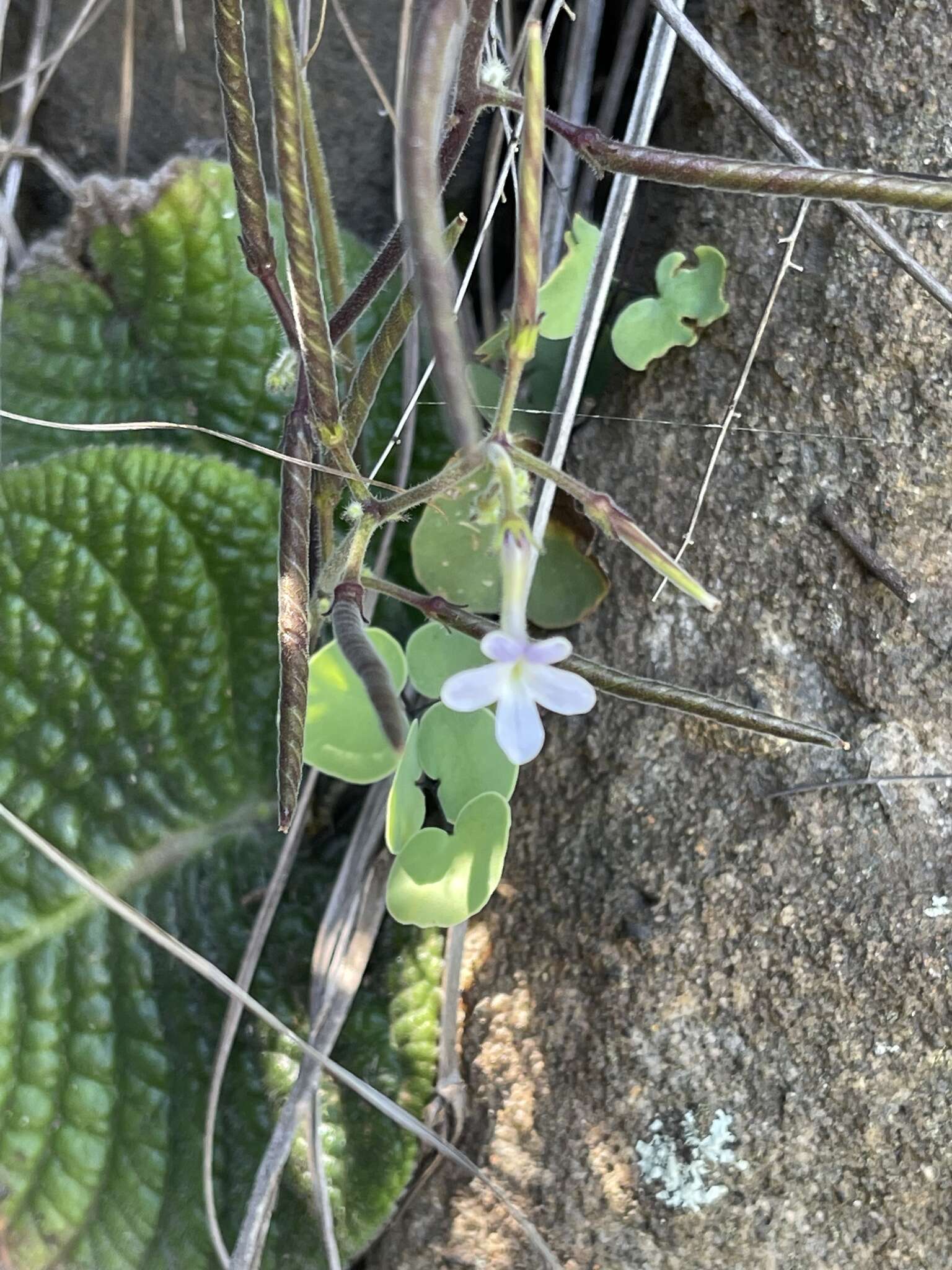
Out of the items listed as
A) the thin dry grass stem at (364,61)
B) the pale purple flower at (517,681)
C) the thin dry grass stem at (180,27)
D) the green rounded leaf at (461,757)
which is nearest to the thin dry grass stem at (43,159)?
the thin dry grass stem at (180,27)

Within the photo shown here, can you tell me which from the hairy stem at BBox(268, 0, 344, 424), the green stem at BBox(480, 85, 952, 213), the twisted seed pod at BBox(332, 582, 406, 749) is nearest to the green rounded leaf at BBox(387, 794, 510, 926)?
the twisted seed pod at BBox(332, 582, 406, 749)

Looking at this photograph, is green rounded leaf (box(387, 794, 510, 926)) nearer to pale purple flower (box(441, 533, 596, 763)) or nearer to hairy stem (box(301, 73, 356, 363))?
pale purple flower (box(441, 533, 596, 763))

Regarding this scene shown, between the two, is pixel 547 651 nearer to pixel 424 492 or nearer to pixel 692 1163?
pixel 424 492

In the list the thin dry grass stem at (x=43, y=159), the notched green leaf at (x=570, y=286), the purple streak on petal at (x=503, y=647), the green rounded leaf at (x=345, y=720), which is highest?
the thin dry grass stem at (x=43, y=159)

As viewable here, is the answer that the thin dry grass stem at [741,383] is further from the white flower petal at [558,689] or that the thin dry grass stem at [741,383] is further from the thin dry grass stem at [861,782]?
the white flower petal at [558,689]

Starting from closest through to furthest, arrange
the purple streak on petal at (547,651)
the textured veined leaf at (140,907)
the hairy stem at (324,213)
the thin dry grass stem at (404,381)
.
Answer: the purple streak on petal at (547,651) < the hairy stem at (324,213) < the textured veined leaf at (140,907) < the thin dry grass stem at (404,381)

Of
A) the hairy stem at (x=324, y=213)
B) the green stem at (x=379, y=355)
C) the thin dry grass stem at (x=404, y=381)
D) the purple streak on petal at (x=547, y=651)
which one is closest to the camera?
the purple streak on petal at (x=547, y=651)
